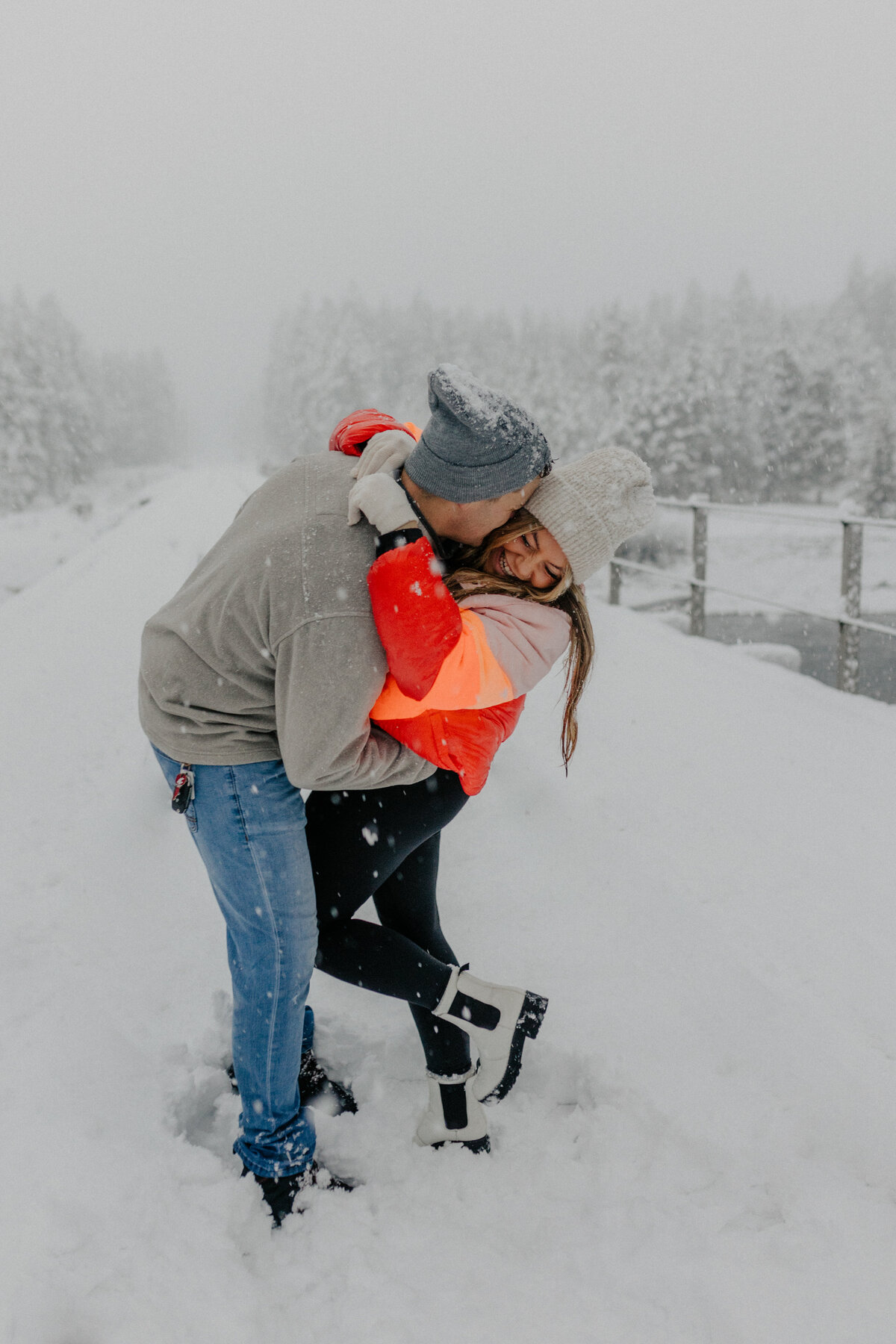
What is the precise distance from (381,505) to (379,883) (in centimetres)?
88

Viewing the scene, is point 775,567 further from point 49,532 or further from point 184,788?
point 49,532

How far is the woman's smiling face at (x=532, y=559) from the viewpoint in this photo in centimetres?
161

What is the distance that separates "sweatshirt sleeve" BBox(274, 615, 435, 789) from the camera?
133cm

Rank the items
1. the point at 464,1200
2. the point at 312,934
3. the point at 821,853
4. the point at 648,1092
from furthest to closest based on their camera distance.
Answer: the point at 821,853 → the point at 648,1092 → the point at 464,1200 → the point at 312,934

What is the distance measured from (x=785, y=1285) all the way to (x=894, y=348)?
61011 millimetres

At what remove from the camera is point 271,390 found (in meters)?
54.1

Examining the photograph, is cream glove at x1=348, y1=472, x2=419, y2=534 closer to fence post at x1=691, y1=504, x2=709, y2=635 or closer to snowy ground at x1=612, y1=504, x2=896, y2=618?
fence post at x1=691, y1=504, x2=709, y2=635

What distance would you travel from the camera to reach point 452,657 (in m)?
1.37

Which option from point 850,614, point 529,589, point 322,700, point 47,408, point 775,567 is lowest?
point 775,567

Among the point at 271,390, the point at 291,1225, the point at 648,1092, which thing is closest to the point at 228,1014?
the point at 291,1225

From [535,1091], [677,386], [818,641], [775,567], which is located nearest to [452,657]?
[535,1091]

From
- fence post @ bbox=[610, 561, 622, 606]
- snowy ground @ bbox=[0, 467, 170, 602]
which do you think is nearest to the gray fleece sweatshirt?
fence post @ bbox=[610, 561, 622, 606]

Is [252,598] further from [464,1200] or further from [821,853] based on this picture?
[821,853]

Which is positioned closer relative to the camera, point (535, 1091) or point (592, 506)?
point (592, 506)
